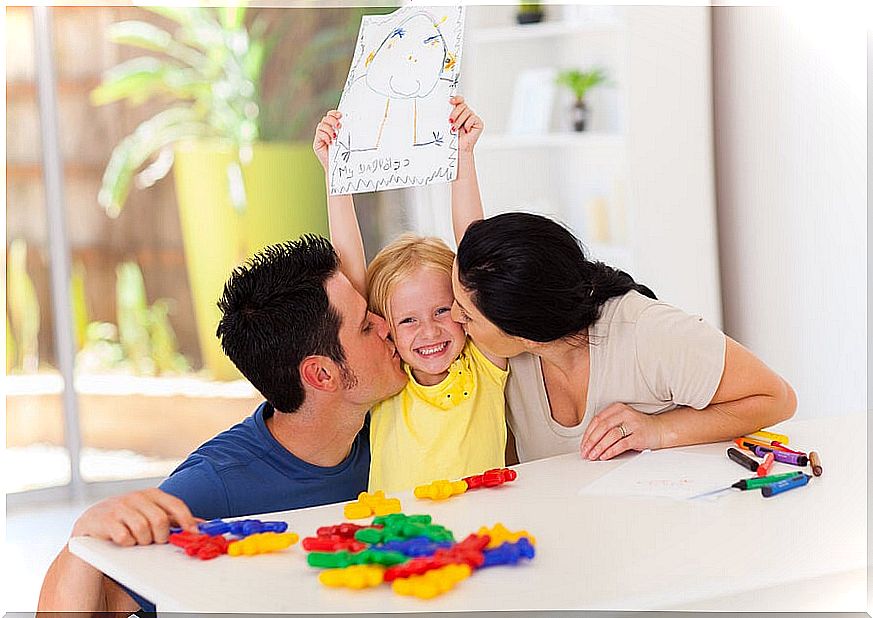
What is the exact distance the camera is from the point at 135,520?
123 centimetres

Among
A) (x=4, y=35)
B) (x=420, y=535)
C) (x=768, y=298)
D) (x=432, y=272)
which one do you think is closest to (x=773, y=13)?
(x=768, y=298)

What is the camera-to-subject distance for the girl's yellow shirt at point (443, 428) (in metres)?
1.71

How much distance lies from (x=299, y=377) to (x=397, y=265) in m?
0.25

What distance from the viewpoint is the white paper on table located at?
1376 millimetres

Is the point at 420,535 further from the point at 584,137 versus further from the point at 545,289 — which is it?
the point at 584,137

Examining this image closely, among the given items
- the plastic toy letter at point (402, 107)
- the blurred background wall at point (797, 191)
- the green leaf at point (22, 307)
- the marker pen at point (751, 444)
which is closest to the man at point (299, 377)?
the plastic toy letter at point (402, 107)

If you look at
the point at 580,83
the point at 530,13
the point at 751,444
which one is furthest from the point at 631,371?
the point at 530,13

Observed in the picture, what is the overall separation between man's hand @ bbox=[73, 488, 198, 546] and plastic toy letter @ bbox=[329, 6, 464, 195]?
66 centimetres

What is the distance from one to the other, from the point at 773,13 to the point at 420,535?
274 cm

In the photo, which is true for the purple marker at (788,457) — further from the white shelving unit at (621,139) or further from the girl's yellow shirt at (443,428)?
the white shelving unit at (621,139)

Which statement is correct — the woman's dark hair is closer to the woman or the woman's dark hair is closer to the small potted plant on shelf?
the woman

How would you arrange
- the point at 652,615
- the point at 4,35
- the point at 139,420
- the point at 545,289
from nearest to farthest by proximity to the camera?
the point at 652,615 → the point at 545,289 → the point at 4,35 → the point at 139,420

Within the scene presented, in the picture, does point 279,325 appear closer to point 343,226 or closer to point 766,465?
point 343,226

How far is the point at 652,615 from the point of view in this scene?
104 cm
